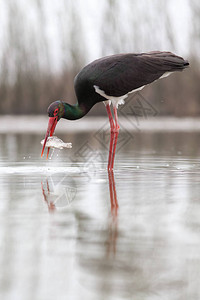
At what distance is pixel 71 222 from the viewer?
374 cm

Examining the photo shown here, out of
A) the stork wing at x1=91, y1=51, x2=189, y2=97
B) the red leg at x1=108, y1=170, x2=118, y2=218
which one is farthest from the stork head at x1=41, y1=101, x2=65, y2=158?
the red leg at x1=108, y1=170, x2=118, y2=218

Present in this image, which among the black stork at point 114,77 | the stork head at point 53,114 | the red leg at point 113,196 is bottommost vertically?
the red leg at point 113,196

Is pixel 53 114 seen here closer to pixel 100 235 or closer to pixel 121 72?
pixel 121 72

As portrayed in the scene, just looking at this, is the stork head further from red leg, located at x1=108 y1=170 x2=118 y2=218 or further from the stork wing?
red leg, located at x1=108 y1=170 x2=118 y2=218

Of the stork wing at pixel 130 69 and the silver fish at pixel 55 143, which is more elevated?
the stork wing at pixel 130 69

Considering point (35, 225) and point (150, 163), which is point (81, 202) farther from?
point (150, 163)

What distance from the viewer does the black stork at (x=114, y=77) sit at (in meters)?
7.48

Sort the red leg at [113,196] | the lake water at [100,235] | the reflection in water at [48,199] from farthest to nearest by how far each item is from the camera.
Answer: the reflection in water at [48,199] < the red leg at [113,196] < the lake water at [100,235]

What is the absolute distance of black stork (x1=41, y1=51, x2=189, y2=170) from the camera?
748 centimetres

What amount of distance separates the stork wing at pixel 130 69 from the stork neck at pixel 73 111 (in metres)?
0.41

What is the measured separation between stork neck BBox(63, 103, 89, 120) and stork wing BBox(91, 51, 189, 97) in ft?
1.35

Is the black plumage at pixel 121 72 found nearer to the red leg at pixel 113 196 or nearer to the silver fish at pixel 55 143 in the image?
the silver fish at pixel 55 143

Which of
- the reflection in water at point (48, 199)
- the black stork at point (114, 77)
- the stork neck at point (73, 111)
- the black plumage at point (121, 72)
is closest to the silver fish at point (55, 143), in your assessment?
the black stork at point (114, 77)

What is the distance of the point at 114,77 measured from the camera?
7.57 metres
